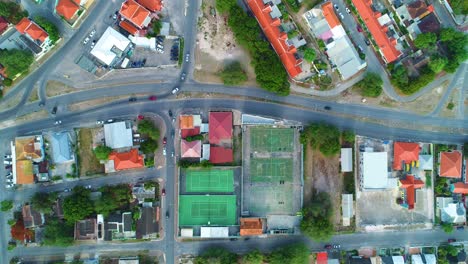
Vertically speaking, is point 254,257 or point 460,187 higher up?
A: point 460,187

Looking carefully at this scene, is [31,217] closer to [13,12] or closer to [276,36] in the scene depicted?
[13,12]

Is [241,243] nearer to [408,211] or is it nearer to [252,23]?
[408,211]

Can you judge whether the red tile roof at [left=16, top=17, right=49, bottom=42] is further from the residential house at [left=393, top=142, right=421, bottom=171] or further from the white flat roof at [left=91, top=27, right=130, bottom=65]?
the residential house at [left=393, top=142, right=421, bottom=171]

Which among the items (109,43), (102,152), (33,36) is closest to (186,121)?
(102,152)

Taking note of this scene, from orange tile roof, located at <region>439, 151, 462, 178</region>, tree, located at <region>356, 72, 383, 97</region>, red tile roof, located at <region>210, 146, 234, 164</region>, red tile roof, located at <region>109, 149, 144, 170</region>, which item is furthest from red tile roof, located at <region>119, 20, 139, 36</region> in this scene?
orange tile roof, located at <region>439, 151, 462, 178</region>

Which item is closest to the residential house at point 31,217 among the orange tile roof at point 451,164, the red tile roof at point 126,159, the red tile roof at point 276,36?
the red tile roof at point 126,159


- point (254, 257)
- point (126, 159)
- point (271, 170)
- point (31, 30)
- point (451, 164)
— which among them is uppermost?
point (31, 30)
